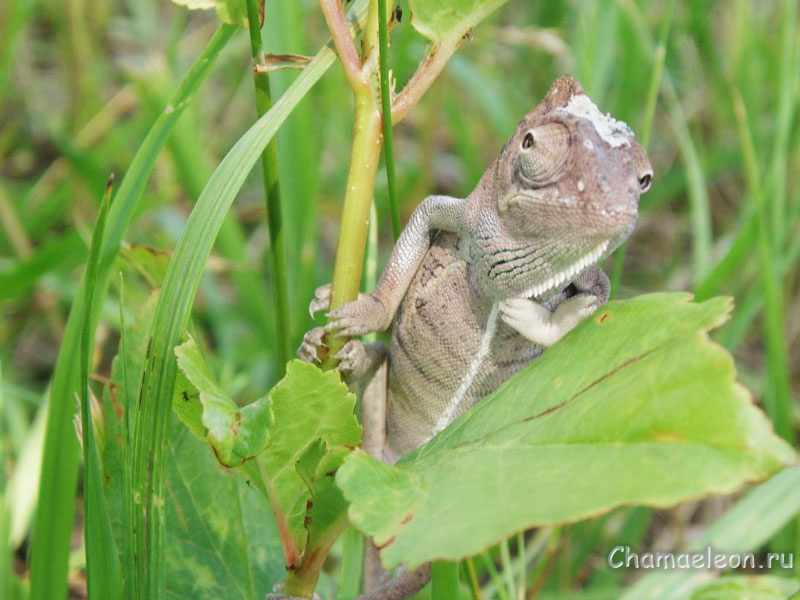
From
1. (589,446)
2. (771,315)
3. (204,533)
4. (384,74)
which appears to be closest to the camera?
(589,446)

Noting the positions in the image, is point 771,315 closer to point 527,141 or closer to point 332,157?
point 527,141

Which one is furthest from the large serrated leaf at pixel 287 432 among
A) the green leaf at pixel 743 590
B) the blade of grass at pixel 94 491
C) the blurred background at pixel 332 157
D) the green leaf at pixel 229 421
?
the blurred background at pixel 332 157

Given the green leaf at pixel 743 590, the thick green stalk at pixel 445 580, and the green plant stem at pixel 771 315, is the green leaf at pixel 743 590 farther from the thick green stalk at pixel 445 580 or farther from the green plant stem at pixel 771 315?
the green plant stem at pixel 771 315

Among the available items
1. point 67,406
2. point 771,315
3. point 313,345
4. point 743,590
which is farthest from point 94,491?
point 771,315

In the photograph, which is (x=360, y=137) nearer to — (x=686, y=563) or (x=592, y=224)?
(x=592, y=224)

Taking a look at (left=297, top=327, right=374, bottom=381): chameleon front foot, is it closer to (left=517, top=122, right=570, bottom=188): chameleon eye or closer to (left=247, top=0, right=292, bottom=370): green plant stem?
(left=247, top=0, right=292, bottom=370): green plant stem

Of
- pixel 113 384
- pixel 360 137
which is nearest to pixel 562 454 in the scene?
pixel 360 137
